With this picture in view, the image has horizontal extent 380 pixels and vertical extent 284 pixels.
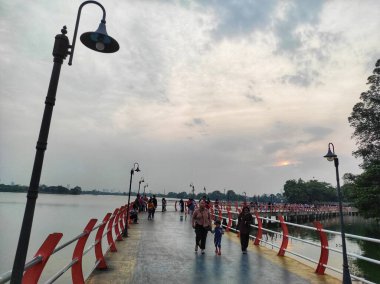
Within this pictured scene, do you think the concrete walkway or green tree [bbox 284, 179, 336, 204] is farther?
green tree [bbox 284, 179, 336, 204]

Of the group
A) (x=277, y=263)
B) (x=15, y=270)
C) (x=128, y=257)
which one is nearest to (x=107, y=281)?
(x=128, y=257)

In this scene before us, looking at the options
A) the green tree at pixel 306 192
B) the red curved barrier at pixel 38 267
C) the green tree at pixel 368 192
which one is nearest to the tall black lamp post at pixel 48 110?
the red curved barrier at pixel 38 267

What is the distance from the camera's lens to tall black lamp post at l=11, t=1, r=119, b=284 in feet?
12.1

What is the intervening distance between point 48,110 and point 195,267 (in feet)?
23.2

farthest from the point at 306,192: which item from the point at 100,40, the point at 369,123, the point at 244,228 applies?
the point at 100,40

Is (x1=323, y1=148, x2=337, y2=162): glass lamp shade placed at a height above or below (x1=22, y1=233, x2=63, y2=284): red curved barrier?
above

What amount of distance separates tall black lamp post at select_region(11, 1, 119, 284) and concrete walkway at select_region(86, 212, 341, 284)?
14.5 ft

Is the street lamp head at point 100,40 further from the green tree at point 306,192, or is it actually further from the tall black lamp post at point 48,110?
the green tree at point 306,192

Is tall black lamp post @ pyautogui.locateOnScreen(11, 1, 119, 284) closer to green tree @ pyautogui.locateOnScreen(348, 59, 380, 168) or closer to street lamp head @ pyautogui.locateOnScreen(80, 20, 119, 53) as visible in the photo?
street lamp head @ pyautogui.locateOnScreen(80, 20, 119, 53)

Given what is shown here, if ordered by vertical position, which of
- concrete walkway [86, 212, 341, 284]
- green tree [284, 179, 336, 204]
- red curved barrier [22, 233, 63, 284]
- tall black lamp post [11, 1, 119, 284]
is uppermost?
green tree [284, 179, 336, 204]

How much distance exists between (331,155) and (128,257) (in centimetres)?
732

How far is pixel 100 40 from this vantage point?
5.15 meters

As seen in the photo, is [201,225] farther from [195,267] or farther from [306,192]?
[306,192]

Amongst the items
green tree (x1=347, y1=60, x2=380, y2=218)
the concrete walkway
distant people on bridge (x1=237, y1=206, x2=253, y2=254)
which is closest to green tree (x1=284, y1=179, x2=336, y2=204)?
green tree (x1=347, y1=60, x2=380, y2=218)
